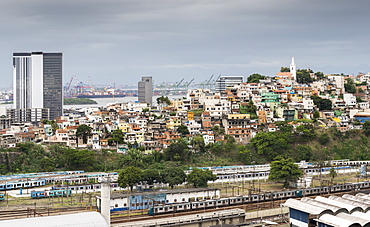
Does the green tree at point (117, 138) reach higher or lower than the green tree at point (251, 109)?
lower

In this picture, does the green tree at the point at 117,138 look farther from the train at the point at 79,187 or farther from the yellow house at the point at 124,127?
the train at the point at 79,187

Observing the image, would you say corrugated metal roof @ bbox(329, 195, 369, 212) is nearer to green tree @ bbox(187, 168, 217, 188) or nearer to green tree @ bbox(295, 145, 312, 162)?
green tree @ bbox(187, 168, 217, 188)

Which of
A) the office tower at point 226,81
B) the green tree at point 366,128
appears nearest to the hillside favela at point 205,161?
the green tree at point 366,128

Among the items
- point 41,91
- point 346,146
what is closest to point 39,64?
point 41,91

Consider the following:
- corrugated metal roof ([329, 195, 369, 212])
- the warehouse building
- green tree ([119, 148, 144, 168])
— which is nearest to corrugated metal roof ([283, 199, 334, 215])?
the warehouse building

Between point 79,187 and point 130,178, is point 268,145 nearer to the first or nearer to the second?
point 130,178

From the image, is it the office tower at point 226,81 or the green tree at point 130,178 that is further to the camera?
the office tower at point 226,81

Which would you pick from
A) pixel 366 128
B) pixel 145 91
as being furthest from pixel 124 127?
pixel 145 91
